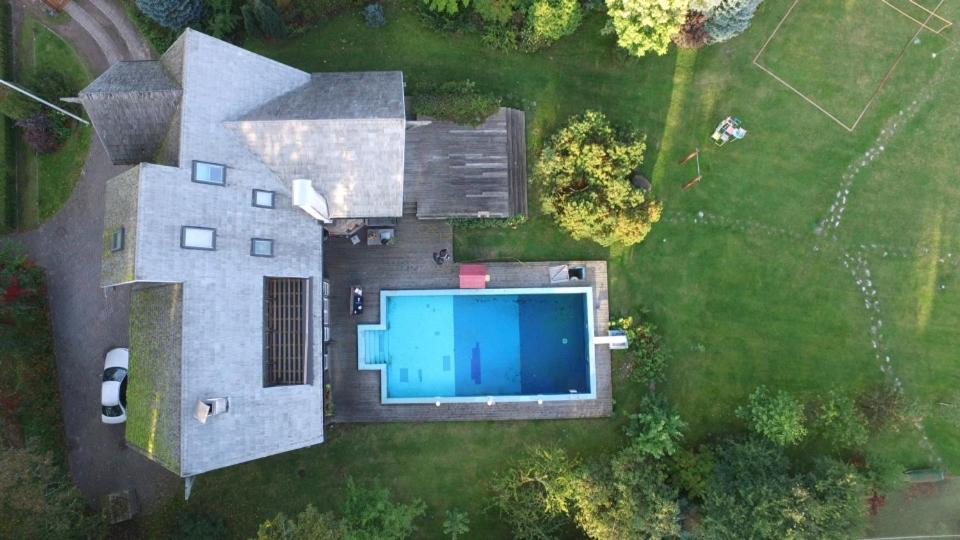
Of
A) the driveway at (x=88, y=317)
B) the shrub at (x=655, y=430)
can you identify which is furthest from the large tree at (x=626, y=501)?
the driveway at (x=88, y=317)

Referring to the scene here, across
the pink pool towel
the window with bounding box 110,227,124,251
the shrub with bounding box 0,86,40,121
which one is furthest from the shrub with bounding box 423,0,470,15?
the shrub with bounding box 0,86,40,121

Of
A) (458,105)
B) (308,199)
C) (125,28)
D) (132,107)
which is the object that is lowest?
(308,199)

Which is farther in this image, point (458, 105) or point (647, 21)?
point (458, 105)

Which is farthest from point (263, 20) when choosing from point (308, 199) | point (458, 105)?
point (308, 199)

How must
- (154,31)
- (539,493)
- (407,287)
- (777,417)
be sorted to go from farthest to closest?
(407,287) → (154,31) → (777,417) → (539,493)

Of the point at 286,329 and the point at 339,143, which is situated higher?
the point at 339,143

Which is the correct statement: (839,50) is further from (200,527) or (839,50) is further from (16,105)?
(16,105)

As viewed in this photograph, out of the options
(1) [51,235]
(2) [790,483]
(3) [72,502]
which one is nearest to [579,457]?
(2) [790,483]

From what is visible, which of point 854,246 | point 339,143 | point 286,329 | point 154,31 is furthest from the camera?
point 854,246

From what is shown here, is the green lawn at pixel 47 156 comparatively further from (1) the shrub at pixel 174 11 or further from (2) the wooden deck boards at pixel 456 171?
(2) the wooden deck boards at pixel 456 171
